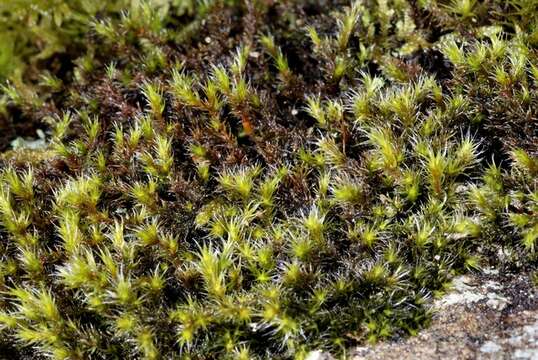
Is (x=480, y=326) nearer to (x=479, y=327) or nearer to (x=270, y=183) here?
(x=479, y=327)

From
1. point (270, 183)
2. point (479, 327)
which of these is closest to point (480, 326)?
point (479, 327)

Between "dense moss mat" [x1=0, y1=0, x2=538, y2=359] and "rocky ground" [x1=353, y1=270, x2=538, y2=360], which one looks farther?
"dense moss mat" [x1=0, y1=0, x2=538, y2=359]

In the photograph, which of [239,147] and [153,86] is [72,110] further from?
[239,147]

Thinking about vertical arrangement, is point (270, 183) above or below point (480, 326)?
above

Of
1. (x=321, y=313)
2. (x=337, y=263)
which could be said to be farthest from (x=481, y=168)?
(x=321, y=313)

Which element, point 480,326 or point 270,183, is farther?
point 270,183

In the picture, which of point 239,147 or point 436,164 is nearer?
point 436,164

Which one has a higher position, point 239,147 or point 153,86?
point 153,86

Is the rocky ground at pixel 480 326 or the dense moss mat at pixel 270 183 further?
the dense moss mat at pixel 270 183
